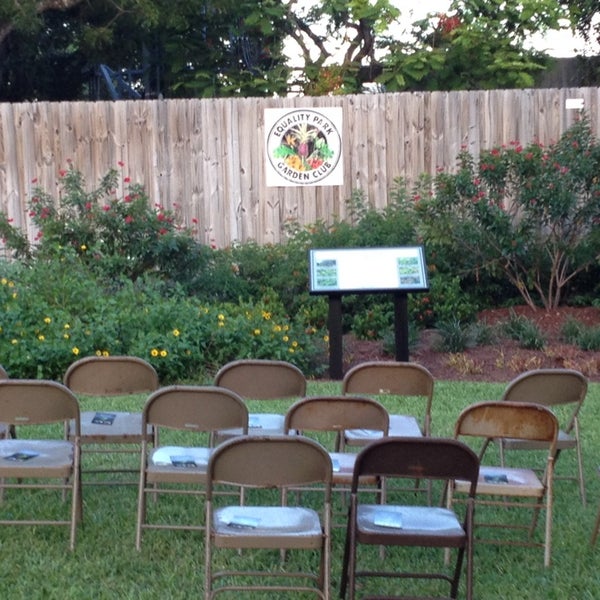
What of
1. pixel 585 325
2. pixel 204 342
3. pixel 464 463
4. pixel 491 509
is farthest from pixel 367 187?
pixel 464 463

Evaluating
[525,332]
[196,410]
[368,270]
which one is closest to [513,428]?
[196,410]

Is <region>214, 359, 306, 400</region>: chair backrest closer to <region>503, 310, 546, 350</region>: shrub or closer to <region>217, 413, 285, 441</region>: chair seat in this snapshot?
<region>217, 413, 285, 441</region>: chair seat

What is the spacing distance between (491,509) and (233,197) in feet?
25.1

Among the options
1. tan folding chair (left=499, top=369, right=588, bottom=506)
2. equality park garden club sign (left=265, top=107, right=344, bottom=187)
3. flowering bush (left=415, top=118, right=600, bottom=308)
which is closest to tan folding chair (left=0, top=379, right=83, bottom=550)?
tan folding chair (left=499, top=369, right=588, bottom=506)

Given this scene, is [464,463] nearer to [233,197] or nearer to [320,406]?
[320,406]

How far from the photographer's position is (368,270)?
9.30 m

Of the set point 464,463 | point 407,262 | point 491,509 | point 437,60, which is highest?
point 437,60

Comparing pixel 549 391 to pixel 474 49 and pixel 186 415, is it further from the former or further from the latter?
pixel 474 49

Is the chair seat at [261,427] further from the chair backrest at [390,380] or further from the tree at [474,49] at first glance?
the tree at [474,49]

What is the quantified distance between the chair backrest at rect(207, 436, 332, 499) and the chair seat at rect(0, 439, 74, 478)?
1118 millimetres

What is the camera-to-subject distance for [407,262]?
368 inches

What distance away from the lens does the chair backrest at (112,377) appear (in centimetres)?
668

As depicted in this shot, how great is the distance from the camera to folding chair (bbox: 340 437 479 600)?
4.60 meters

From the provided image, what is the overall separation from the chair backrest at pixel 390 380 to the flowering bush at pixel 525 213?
17.2ft
